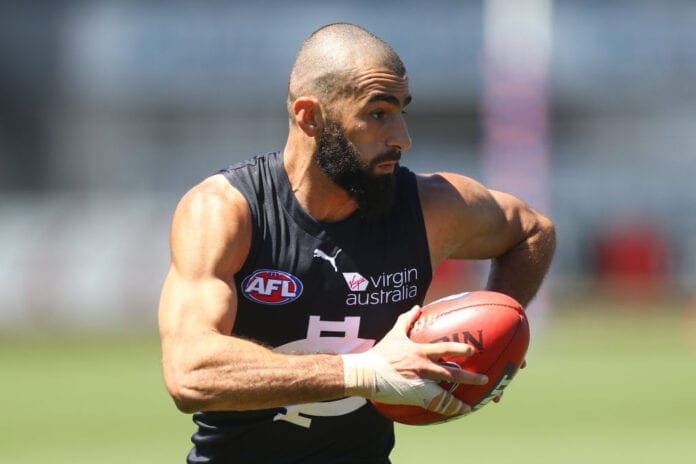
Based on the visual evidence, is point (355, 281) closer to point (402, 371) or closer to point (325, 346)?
point (325, 346)

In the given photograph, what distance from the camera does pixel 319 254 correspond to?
5.65 meters

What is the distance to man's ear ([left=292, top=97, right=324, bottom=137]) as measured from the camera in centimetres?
569

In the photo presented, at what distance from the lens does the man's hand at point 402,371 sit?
5.03 meters

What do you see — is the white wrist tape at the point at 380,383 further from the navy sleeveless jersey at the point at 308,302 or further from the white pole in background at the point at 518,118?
the white pole in background at the point at 518,118

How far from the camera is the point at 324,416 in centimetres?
564

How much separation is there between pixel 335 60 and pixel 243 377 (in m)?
1.42

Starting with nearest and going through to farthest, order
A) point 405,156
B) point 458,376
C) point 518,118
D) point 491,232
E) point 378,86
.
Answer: point 458,376, point 378,86, point 491,232, point 518,118, point 405,156

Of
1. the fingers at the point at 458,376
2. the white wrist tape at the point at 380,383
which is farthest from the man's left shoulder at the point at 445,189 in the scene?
the white wrist tape at the point at 380,383

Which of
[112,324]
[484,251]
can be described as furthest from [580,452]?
[112,324]

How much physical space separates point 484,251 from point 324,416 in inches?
49.6

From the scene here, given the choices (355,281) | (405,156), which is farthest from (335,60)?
(405,156)

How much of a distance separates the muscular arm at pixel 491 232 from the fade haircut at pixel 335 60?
0.70 metres

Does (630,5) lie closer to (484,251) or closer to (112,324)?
(112,324)

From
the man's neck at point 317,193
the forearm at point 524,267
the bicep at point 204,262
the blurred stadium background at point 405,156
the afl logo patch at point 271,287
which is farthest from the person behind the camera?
the blurred stadium background at point 405,156
